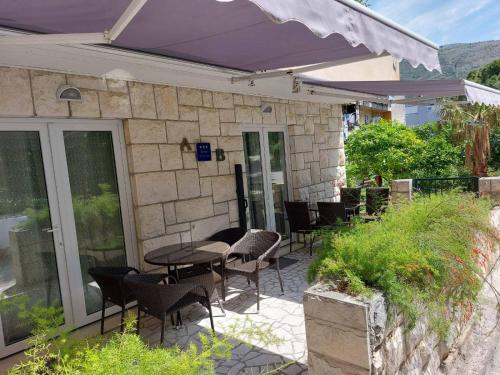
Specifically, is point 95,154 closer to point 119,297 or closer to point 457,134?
point 119,297

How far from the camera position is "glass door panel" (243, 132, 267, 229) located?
7.70 meters

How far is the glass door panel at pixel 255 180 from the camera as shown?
7.70 meters

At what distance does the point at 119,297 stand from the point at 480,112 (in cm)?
1599

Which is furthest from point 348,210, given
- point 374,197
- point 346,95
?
point 346,95

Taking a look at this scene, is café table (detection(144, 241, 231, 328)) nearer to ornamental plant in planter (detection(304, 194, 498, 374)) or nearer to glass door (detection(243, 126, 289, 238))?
ornamental plant in planter (detection(304, 194, 498, 374))

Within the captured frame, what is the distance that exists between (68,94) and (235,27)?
7.84 feet

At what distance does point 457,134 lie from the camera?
15.2m

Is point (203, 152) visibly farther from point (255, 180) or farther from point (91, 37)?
point (91, 37)

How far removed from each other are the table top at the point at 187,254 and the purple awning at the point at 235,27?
103 inches

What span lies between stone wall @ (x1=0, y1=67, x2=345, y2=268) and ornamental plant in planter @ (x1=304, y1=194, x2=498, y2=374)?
2.94 m

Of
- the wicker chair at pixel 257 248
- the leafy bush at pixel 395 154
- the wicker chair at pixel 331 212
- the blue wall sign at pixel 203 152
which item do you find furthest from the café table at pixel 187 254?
the leafy bush at pixel 395 154

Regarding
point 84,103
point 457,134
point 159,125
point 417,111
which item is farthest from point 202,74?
point 417,111

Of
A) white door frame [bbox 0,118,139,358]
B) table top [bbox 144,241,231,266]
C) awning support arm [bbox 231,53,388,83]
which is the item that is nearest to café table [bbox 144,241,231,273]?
table top [bbox 144,241,231,266]

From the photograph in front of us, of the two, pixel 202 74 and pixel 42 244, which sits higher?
pixel 202 74
